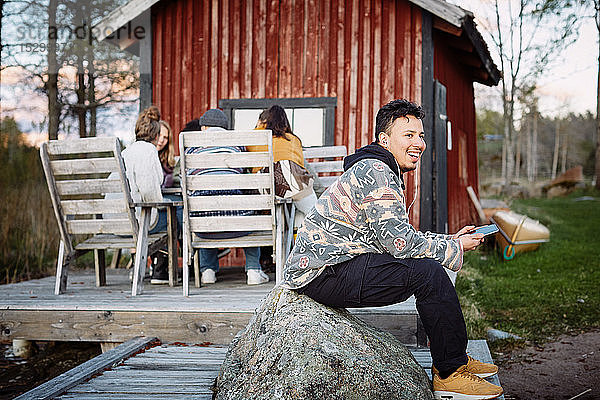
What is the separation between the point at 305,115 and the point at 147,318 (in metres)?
4.64

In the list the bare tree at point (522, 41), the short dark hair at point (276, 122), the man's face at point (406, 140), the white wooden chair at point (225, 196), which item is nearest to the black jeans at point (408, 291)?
the man's face at point (406, 140)

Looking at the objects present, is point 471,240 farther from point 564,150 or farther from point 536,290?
point 564,150

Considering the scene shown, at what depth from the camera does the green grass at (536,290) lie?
6.67 metres

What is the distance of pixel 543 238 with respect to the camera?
11.1m

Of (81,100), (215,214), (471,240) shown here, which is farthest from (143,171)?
(81,100)

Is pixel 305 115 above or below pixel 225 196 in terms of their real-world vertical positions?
above

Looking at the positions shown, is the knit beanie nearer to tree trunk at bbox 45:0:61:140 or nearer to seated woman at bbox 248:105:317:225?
seated woman at bbox 248:105:317:225

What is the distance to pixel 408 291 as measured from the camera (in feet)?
10.5

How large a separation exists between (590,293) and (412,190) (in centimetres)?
263

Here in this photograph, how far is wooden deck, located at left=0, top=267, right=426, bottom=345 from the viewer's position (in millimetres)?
4473

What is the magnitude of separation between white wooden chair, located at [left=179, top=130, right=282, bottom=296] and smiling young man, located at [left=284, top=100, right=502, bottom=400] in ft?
6.41

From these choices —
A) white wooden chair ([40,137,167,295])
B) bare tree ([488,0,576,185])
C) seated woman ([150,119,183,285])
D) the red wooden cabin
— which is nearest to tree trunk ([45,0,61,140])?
the red wooden cabin

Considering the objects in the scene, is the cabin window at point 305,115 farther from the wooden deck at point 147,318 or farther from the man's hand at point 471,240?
the man's hand at point 471,240

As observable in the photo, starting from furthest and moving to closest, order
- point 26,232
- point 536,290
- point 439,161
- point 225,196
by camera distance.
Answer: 1. point 26,232
2. point 439,161
3. point 536,290
4. point 225,196
